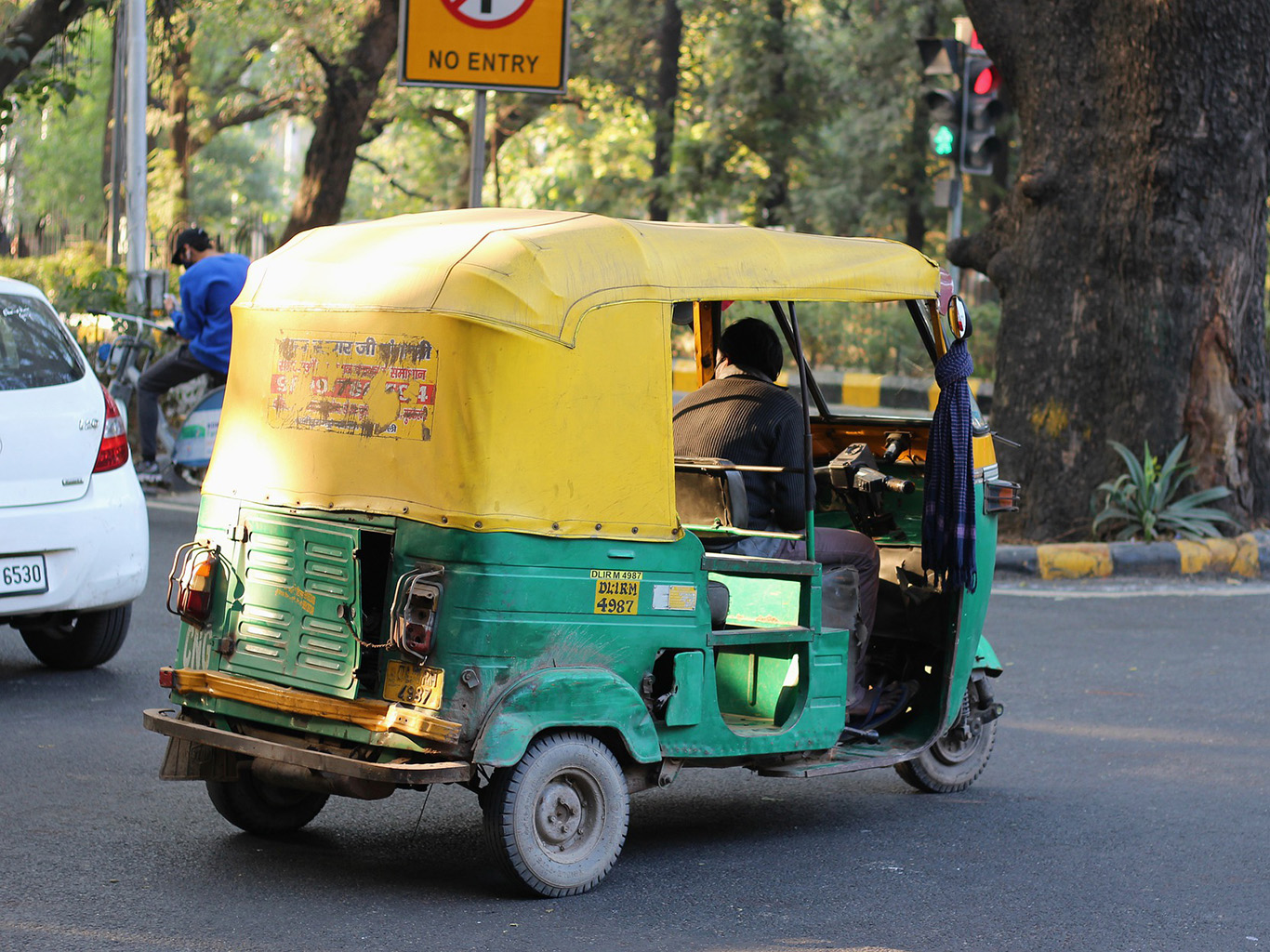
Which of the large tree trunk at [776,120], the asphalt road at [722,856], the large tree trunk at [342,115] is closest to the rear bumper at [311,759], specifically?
the asphalt road at [722,856]

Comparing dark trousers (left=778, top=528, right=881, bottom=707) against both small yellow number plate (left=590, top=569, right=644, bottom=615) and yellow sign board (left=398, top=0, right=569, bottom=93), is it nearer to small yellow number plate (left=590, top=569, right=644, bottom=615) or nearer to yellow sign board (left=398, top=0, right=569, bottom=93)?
small yellow number plate (left=590, top=569, right=644, bottom=615)

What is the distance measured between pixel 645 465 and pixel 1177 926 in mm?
1867

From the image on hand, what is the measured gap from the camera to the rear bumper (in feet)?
13.8

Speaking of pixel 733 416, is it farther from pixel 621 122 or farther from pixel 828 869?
pixel 621 122

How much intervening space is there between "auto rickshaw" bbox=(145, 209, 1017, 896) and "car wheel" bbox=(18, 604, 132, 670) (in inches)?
96.4

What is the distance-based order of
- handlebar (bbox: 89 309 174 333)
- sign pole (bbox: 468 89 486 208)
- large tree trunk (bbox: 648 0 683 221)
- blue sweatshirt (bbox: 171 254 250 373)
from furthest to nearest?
large tree trunk (bbox: 648 0 683 221)
handlebar (bbox: 89 309 174 333)
blue sweatshirt (bbox: 171 254 250 373)
sign pole (bbox: 468 89 486 208)

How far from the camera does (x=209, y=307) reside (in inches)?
445

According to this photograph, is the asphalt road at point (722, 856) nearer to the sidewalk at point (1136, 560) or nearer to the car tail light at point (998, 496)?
the car tail light at point (998, 496)

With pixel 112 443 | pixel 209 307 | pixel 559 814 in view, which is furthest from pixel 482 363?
pixel 209 307

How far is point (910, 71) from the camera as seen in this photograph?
25.4 meters

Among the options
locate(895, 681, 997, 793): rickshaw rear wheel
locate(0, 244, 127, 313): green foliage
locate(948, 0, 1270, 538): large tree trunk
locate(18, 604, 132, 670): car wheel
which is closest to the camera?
locate(895, 681, 997, 793): rickshaw rear wheel

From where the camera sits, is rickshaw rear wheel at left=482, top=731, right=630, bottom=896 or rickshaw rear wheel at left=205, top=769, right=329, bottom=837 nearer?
rickshaw rear wheel at left=482, top=731, right=630, bottom=896

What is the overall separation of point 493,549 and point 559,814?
2.50 feet

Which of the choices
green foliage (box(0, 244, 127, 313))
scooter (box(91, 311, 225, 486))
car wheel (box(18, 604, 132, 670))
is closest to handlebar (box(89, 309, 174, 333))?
scooter (box(91, 311, 225, 486))
